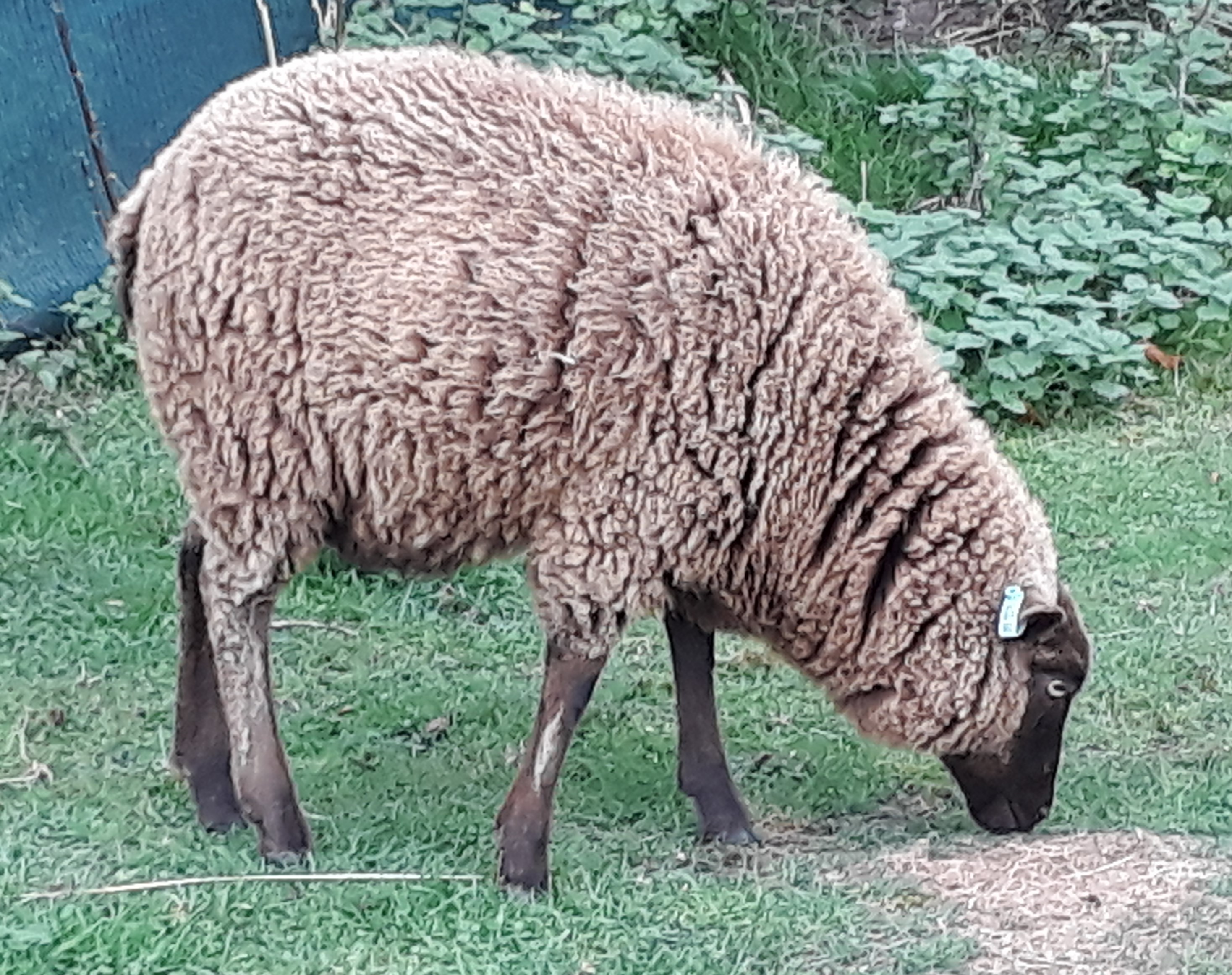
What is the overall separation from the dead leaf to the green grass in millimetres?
582

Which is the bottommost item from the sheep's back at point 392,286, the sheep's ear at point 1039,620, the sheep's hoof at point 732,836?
the sheep's hoof at point 732,836

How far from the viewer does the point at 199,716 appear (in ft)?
16.1

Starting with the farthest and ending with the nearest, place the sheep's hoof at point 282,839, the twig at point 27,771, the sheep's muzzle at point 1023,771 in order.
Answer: the twig at point 27,771, the sheep's muzzle at point 1023,771, the sheep's hoof at point 282,839

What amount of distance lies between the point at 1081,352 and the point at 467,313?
3.93 meters

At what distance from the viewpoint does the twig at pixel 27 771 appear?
495cm

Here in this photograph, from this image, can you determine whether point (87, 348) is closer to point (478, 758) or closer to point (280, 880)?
point (478, 758)

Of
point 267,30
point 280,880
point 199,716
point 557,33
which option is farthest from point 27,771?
point 557,33

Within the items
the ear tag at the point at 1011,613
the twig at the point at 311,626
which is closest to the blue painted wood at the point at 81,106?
the twig at the point at 311,626

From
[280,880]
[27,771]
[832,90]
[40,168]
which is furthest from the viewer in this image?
[832,90]

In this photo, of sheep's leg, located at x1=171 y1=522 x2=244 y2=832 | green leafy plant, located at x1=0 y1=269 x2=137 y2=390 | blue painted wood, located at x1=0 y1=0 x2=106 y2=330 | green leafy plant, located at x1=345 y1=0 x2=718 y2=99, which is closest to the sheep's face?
sheep's leg, located at x1=171 y1=522 x2=244 y2=832

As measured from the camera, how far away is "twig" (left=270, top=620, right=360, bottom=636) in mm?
6008

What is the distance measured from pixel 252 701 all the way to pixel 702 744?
→ 1.07 metres

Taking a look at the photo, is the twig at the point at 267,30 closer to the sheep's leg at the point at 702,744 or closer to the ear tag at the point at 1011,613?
the sheep's leg at the point at 702,744

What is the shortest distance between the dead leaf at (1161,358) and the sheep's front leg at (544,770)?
13.7 ft
